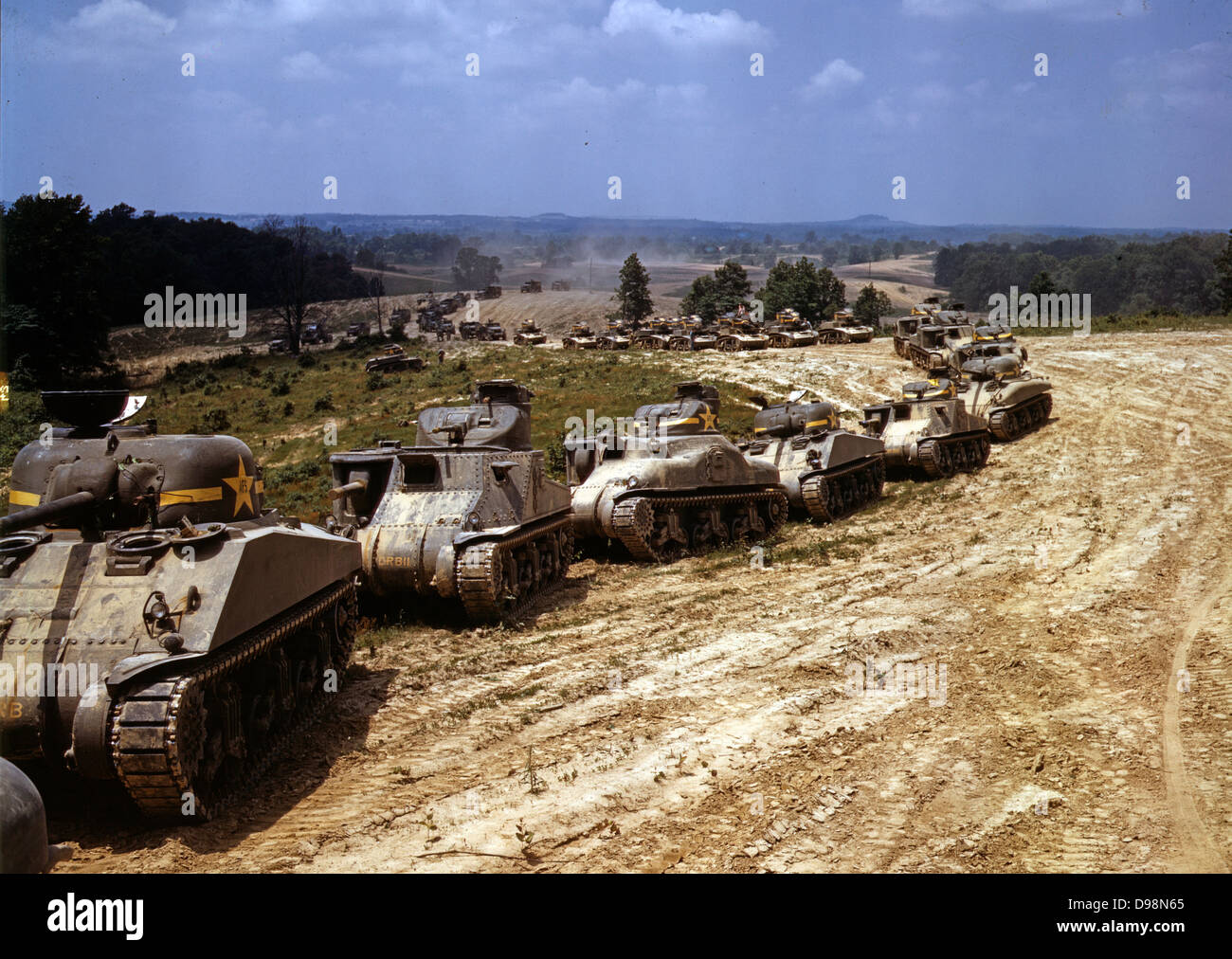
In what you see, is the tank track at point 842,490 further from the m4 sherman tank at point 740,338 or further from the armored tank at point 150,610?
the m4 sherman tank at point 740,338

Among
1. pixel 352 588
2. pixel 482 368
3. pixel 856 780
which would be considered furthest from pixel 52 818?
pixel 482 368

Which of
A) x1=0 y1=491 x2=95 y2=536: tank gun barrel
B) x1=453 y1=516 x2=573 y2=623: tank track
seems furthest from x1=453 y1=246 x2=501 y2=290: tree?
x1=0 y1=491 x2=95 y2=536: tank gun barrel

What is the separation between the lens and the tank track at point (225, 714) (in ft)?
20.1

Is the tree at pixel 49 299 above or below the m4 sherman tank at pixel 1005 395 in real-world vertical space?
above

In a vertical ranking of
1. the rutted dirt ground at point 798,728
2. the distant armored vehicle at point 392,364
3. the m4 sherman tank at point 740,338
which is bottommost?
the rutted dirt ground at point 798,728

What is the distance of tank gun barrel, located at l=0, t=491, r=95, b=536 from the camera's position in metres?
6.91

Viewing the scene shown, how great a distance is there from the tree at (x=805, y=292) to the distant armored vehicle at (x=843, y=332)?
14.5 metres

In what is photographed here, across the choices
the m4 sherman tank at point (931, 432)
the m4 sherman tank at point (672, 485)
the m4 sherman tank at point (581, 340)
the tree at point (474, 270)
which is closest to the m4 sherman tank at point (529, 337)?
the m4 sherman tank at point (581, 340)

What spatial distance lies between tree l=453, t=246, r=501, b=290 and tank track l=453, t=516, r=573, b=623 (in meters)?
108

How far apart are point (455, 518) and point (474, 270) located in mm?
116786

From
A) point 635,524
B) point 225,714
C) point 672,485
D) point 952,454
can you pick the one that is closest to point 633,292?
point 952,454

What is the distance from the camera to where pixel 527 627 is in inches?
475

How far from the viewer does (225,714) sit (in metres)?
7.22

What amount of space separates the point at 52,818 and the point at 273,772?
152cm
